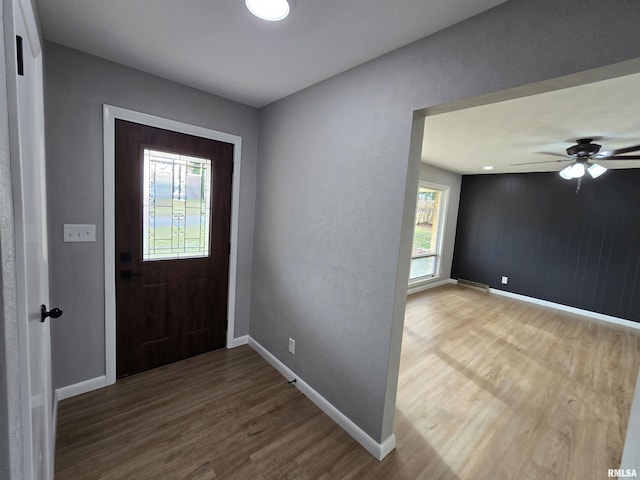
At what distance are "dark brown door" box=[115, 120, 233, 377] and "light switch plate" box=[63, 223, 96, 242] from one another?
Answer: 158 millimetres

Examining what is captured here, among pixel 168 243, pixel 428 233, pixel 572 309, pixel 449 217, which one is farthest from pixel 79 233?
pixel 572 309

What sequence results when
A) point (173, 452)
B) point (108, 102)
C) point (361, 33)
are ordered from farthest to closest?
1. point (108, 102)
2. point (173, 452)
3. point (361, 33)

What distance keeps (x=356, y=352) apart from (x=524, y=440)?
135cm

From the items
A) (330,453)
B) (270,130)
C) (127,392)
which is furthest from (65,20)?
(330,453)

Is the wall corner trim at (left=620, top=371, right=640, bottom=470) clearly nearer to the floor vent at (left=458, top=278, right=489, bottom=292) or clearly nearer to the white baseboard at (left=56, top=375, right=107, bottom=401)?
the white baseboard at (left=56, top=375, right=107, bottom=401)

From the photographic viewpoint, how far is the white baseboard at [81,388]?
6.72 ft

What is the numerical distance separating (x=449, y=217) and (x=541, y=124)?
10.9ft

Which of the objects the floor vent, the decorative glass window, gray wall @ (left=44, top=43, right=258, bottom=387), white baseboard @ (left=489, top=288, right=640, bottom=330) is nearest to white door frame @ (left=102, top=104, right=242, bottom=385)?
gray wall @ (left=44, top=43, right=258, bottom=387)

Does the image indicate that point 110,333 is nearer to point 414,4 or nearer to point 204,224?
point 204,224

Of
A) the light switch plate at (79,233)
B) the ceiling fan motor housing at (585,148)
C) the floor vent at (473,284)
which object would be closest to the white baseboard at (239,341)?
the light switch plate at (79,233)

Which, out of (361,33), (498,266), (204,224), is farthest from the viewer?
(498,266)

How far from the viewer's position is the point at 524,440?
1951mm

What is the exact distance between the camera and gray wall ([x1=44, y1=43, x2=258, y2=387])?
186cm

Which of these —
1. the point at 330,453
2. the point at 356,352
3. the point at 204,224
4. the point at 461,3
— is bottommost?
the point at 330,453
